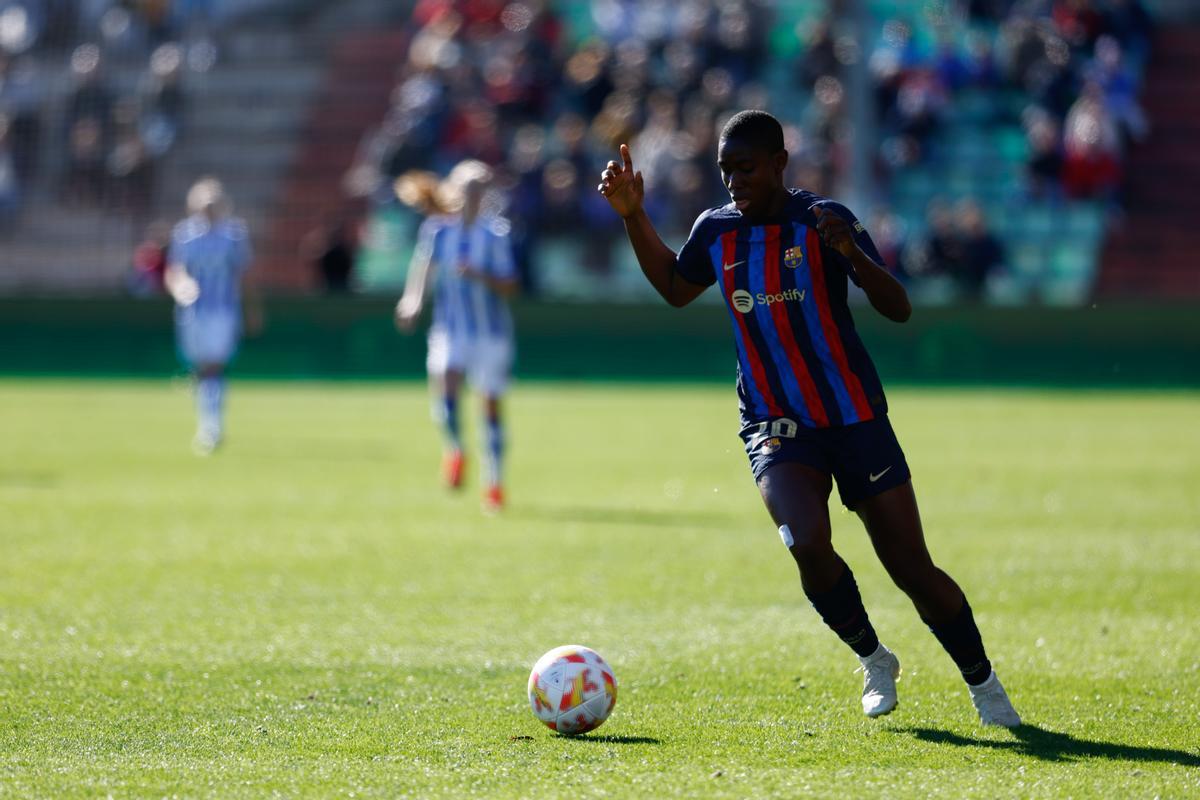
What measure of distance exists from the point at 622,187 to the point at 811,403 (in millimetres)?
959

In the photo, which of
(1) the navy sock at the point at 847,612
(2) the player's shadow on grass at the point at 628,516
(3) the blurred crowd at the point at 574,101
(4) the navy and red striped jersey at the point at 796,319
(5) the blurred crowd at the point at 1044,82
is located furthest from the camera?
(3) the blurred crowd at the point at 574,101

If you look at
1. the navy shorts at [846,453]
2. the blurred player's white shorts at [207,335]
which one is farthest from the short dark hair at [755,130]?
the blurred player's white shorts at [207,335]

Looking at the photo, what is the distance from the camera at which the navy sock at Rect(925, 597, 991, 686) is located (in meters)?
5.57

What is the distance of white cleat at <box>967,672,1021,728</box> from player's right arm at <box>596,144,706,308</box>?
1626 mm

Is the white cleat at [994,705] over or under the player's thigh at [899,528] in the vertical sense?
under

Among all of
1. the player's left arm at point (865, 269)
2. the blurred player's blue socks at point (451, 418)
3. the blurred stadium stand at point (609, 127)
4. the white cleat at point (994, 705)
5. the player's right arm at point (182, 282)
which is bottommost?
the white cleat at point (994, 705)

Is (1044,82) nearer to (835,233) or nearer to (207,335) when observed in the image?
(207,335)

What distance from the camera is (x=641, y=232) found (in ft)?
18.9

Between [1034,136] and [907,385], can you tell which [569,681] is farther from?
[1034,136]

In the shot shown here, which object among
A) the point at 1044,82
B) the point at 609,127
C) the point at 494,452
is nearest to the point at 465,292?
the point at 494,452

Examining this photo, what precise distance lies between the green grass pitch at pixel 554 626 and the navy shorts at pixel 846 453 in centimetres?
83

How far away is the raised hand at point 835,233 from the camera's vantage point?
202 inches

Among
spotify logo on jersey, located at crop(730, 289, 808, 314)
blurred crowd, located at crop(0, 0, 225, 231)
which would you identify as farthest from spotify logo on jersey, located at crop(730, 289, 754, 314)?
blurred crowd, located at crop(0, 0, 225, 231)

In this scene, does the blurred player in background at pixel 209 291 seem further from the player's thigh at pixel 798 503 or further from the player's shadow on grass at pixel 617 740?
the player's thigh at pixel 798 503
